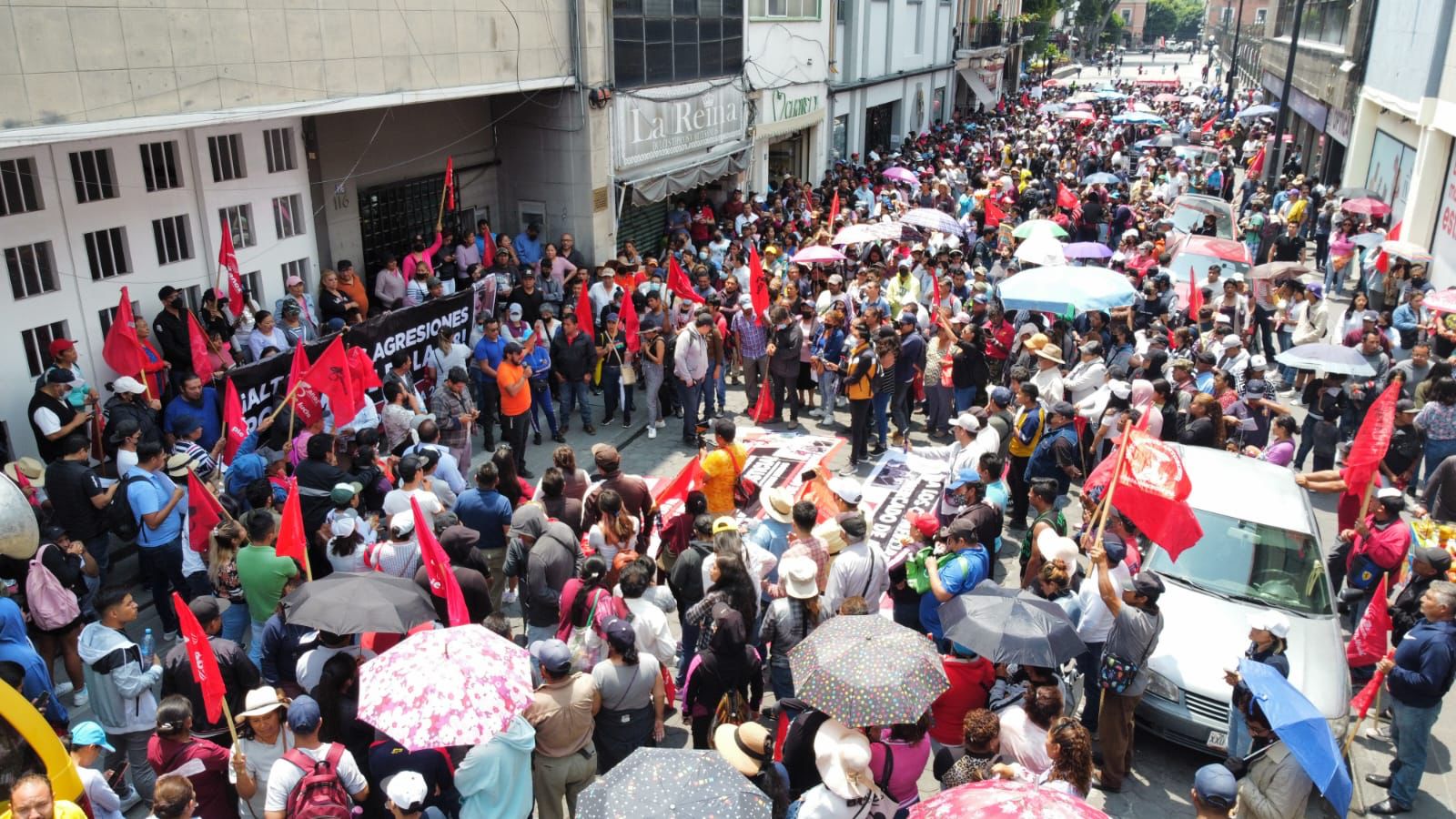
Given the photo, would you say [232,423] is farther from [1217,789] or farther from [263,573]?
[1217,789]

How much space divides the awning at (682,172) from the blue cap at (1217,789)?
13.9m

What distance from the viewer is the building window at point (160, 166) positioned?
1025 centimetres

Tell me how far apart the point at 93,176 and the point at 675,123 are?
417 inches

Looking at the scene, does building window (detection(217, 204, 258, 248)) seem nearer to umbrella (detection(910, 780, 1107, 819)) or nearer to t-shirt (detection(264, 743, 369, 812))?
t-shirt (detection(264, 743, 369, 812))

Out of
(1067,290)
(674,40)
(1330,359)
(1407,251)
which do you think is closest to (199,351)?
(1067,290)

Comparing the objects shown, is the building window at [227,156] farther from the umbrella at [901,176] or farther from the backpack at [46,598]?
the umbrella at [901,176]

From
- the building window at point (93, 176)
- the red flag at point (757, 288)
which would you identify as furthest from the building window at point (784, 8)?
the building window at point (93, 176)

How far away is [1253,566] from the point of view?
758 centimetres

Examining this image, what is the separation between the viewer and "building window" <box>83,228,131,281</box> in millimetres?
9742

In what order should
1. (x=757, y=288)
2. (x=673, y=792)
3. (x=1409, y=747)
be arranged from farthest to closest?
(x=757, y=288) < (x=1409, y=747) < (x=673, y=792)

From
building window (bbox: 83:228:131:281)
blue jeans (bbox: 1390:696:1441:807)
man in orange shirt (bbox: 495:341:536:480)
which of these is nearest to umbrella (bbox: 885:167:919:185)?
man in orange shirt (bbox: 495:341:536:480)

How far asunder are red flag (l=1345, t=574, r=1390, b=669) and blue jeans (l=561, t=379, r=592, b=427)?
800cm

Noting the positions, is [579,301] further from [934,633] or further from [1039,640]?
[1039,640]

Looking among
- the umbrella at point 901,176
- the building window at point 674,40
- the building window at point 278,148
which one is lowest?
the umbrella at point 901,176
